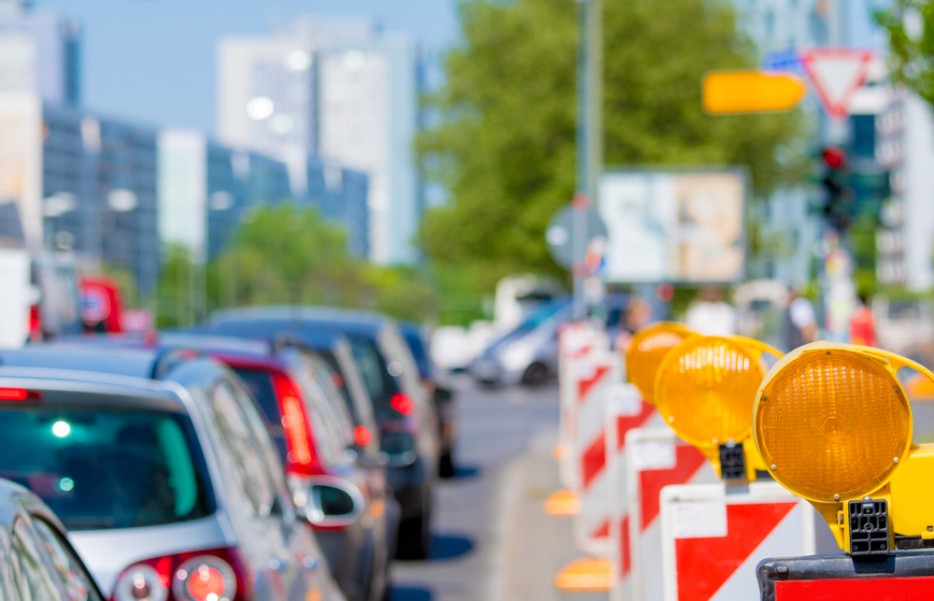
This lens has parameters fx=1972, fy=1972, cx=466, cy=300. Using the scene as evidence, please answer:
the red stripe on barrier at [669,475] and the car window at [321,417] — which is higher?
the red stripe on barrier at [669,475]

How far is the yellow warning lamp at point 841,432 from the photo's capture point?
340 cm

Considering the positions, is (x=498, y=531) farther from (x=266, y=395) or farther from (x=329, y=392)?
(x=266, y=395)

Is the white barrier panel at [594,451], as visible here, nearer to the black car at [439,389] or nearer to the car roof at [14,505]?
the black car at [439,389]

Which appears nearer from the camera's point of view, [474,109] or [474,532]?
[474,532]

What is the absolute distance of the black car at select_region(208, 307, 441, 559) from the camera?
41.3ft

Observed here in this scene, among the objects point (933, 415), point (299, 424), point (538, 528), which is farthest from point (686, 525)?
point (538, 528)

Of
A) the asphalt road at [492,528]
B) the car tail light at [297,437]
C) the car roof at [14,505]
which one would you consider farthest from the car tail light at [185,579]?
the asphalt road at [492,528]

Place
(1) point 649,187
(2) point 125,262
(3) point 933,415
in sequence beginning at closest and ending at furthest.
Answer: (3) point 933,415
(1) point 649,187
(2) point 125,262

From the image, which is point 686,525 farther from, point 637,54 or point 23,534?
point 637,54

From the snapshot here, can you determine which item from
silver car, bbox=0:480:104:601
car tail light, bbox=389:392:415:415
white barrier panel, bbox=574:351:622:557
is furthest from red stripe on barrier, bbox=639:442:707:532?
car tail light, bbox=389:392:415:415

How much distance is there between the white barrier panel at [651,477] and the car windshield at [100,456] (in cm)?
135

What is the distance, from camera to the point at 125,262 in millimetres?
174875

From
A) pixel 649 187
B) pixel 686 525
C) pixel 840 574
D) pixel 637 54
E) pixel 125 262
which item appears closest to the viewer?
pixel 840 574

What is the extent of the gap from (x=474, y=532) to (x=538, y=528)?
874 millimetres
